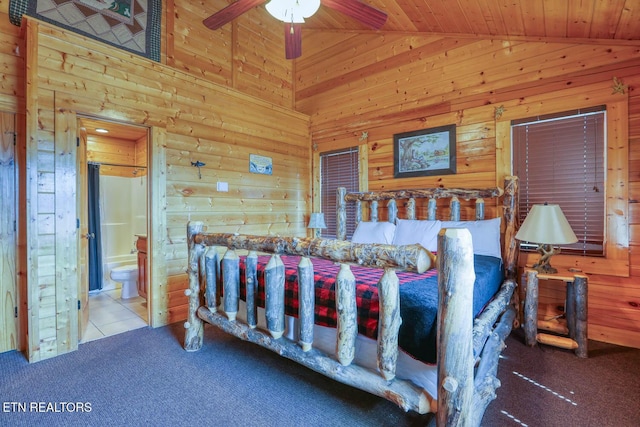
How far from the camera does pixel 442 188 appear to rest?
327 centimetres

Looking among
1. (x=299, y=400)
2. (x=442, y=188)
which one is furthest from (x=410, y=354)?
(x=442, y=188)

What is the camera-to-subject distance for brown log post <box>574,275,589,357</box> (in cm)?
230

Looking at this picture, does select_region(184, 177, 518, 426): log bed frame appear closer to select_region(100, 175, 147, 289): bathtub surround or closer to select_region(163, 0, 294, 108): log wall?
select_region(163, 0, 294, 108): log wall

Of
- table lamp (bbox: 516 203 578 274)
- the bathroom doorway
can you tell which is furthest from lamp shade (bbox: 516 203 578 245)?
the bathroom doorway

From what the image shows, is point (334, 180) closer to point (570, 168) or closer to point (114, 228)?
point (570, 168)

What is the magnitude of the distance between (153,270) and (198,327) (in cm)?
94

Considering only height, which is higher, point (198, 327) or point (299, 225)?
point (299, 225)

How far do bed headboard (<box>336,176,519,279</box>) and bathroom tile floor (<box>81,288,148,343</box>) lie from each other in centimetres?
248

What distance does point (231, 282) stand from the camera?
2.09 metres

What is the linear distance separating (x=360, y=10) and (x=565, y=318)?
303 cm

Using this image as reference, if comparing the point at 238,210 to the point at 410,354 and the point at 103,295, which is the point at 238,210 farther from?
the point at 410,354

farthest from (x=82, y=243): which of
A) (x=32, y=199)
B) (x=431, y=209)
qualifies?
(x=431, y=209)

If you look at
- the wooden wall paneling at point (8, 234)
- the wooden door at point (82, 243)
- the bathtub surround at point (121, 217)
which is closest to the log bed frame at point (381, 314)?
the wooden door at point (82, 243)

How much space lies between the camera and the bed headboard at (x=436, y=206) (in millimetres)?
2818
